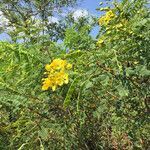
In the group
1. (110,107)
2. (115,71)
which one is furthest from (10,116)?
(115,71)

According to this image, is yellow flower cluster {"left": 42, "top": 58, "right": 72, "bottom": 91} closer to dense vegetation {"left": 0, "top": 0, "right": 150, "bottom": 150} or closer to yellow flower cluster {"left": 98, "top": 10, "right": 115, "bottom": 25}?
dense vegetation {"left": 0, "top": 0, "right": 150, "bottom": 150}

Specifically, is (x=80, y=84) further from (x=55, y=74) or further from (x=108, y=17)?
(x=108, y=17)

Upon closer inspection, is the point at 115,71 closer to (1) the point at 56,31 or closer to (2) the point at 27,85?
(2) the point at 27,85

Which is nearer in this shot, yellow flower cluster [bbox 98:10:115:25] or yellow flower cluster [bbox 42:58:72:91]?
yellow flower cluster [bbox 42:58:72:91]

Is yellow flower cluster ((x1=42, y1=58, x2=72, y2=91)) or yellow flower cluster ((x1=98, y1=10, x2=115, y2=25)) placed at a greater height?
yellow flower cluster ((x1=98, y1=10, x2=115, y2=25))

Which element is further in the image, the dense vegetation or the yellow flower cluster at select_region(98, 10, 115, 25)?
the yellow flower cluster at select_region(98, 10, 115, 25)

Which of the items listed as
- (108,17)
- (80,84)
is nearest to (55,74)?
(80,84)

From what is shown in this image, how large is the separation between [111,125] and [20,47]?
919mm

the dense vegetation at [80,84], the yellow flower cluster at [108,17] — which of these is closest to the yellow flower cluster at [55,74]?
the dense vegetation at [80,84]

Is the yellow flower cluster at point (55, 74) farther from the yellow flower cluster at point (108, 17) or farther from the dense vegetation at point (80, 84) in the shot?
the yellow flower cluster at point (108, 17)

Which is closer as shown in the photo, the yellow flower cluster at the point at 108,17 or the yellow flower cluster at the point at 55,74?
the yellow flower cluster at the point at 55,74

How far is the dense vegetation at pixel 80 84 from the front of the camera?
170 cm

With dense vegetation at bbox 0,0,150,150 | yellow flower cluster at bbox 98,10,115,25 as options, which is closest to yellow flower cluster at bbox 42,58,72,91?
dense vegetation at bbox 0,0,150,150

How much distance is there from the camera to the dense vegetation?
5.58 ft
